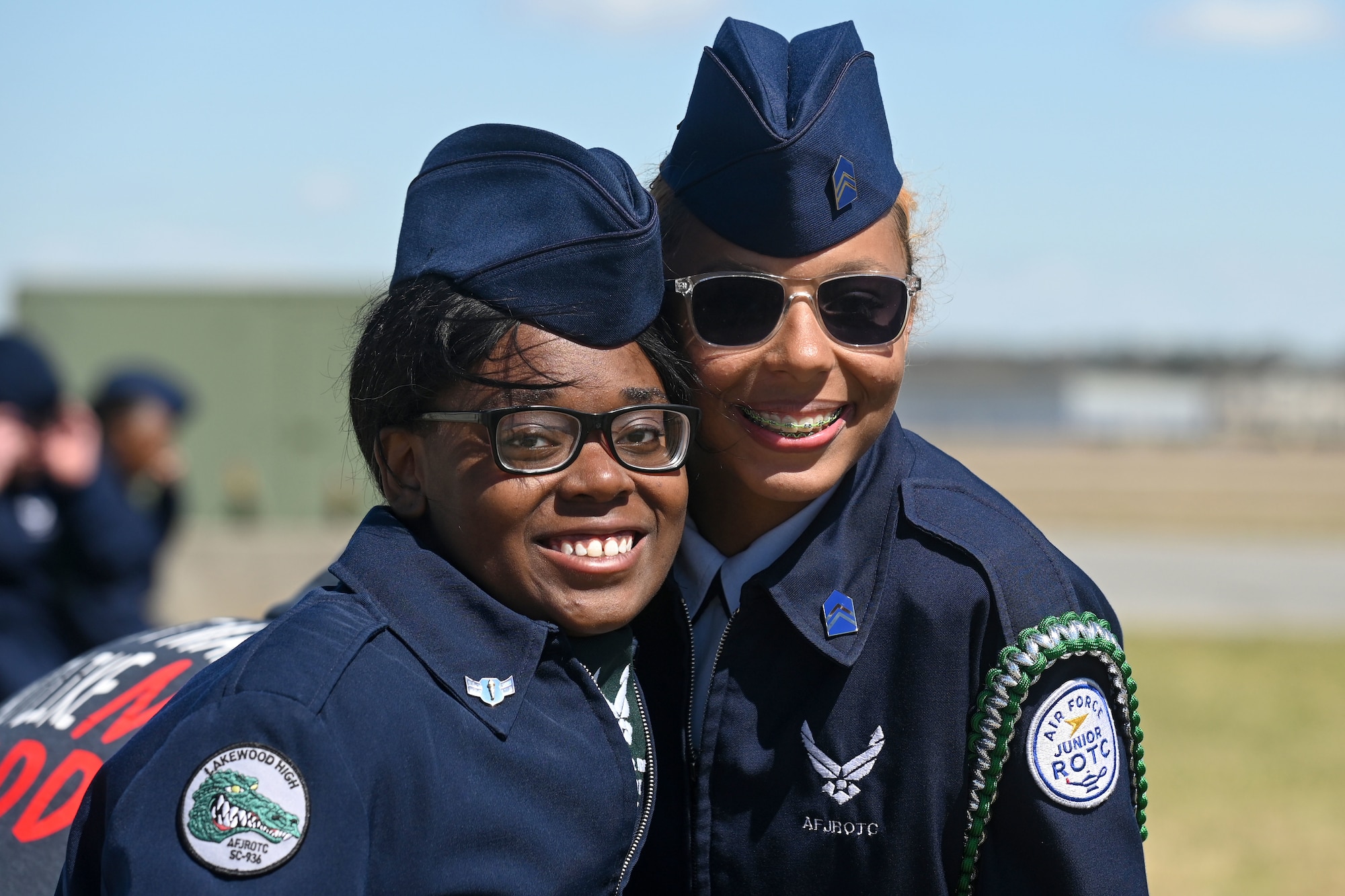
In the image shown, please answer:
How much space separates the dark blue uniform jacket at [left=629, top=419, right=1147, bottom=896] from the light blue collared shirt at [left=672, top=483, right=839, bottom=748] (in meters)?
0.03

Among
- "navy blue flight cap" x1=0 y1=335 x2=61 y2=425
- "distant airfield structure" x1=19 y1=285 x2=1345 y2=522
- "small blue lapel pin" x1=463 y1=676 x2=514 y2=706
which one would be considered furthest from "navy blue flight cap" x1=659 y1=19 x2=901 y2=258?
"distant airfield structure" x1=19 y1=285 x2=1345 y2=522

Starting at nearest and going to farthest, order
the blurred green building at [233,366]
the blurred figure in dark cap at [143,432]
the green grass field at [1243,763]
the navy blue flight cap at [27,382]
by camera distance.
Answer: the navy blue flight cap at [27,382] < the green grass field at [1243,763] < the blurred figure in dark cap at [143,432] < the blurred green building at [233,366]

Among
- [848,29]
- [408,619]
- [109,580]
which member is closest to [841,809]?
[408,619]

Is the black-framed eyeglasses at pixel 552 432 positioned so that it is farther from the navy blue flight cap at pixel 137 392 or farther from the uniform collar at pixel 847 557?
the navy blue flight cap at pixel 137 392

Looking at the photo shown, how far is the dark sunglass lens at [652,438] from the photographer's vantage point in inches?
83.6

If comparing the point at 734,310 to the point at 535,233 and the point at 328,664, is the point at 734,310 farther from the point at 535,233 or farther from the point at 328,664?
the point at 328,664

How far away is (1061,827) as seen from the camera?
2129mm

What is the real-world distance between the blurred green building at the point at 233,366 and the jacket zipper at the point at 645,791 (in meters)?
12.0

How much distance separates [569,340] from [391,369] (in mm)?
285

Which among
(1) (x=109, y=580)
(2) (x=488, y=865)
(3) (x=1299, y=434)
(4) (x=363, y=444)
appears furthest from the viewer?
(3) (x=1299, y=434)

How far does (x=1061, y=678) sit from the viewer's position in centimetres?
216

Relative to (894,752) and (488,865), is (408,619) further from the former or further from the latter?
(894,752)

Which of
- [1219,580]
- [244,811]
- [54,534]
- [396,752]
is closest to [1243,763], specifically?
[54,534]

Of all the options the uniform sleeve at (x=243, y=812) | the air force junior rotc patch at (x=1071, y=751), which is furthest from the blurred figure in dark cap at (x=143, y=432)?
the air force junior rotc patch at (x=1071, y=751)
